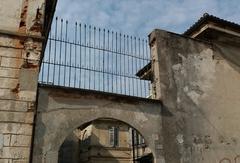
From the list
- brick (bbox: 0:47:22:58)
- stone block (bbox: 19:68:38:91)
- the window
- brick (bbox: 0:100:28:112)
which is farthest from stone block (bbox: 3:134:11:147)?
the window

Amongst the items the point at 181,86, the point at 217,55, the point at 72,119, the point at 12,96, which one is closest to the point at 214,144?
the point at 181,86

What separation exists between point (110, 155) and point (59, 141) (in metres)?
15.3

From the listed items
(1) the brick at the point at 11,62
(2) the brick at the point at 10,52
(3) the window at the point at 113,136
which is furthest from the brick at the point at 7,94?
(3) the window at the point at 113,136

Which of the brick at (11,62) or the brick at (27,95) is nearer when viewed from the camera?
the brick at (27,95)

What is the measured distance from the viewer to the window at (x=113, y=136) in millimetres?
24094

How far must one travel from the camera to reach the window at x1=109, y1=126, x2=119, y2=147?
24094 mm

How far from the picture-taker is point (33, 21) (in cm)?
887

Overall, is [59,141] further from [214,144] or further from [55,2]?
[214,144]

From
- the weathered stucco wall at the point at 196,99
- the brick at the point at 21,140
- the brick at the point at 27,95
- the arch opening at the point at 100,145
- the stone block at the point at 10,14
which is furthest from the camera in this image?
the arch opening at the point at 100,145

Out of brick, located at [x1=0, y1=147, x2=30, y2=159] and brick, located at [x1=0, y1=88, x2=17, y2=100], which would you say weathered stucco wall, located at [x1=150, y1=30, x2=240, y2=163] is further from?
brick, located at [x1=0, y1=88, x2=17, y2=100]

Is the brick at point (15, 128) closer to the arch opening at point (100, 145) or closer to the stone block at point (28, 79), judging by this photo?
the stone block at point (28, 79)

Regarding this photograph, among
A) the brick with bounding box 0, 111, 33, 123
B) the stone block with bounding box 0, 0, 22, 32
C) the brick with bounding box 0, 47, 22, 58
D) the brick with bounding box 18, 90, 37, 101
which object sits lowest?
the brick with bounding box 0, 111, 33, 123

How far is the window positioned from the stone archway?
563 inches

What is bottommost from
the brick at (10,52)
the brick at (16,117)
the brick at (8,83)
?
the brick at (16,117)
